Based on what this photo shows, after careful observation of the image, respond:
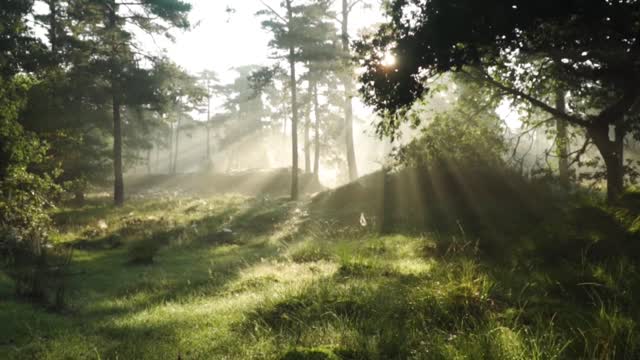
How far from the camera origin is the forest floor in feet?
14.3

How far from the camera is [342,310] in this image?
5.89 metres

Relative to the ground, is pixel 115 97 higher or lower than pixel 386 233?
higher

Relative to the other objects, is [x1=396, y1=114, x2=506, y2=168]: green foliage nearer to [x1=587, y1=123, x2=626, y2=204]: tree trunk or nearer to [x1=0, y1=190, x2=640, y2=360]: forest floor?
[x1=0, y1=190, x2=640, y2=360]: forest floor

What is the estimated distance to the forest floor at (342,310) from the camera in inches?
172

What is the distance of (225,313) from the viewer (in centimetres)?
650

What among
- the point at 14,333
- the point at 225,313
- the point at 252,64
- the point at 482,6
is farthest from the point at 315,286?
the point at 252,64

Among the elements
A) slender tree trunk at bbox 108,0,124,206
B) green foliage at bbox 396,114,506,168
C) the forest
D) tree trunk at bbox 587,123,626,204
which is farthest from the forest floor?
slender tree trunk at bbox 108,0,124,206

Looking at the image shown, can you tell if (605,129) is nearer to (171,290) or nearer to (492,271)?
(492,271)

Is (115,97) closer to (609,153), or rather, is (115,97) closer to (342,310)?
(342,310)

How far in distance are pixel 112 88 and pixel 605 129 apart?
2136 cm

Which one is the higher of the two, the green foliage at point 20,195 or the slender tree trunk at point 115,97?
the slender tree trunk at point 115,97

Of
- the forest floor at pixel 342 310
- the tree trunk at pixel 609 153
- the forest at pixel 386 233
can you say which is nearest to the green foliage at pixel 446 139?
the forest at pixel 386 233

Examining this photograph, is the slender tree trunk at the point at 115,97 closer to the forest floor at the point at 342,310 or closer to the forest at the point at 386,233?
the forest at the point at 386,233

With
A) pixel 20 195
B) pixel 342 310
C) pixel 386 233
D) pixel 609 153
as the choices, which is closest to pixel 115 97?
pixel 20 195
